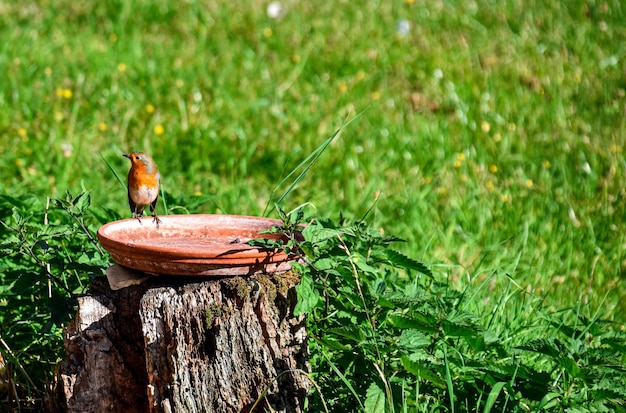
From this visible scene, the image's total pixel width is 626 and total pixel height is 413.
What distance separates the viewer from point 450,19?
7.46 metres

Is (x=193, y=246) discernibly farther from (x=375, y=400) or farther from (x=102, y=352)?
(x=375, y=400)

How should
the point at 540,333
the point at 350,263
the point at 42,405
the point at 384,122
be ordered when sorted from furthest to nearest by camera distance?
the point at 384,122
the point at 540,333
the point at 42,405
the point at 350,263

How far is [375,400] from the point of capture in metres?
2.32

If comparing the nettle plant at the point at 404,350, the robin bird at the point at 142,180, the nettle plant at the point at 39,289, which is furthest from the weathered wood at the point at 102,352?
the nettle plant at the point at 404,350

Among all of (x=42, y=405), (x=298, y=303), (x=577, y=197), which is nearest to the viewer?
(x=298, y=303)

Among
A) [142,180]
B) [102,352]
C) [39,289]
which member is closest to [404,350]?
[102,352]

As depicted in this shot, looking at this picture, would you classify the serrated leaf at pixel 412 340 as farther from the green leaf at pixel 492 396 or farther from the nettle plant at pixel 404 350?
the green leaf at pixel 492 396

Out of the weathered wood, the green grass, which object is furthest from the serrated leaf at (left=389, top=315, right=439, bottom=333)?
the weathered wood

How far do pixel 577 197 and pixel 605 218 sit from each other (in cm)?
32

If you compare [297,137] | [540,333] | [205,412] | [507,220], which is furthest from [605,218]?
[205,412]

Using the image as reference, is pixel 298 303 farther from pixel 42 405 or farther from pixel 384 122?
pixel 384 122

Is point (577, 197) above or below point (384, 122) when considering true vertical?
below

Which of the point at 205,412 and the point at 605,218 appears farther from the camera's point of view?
the point at 605,218

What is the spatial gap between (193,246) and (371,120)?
11.0 ft
